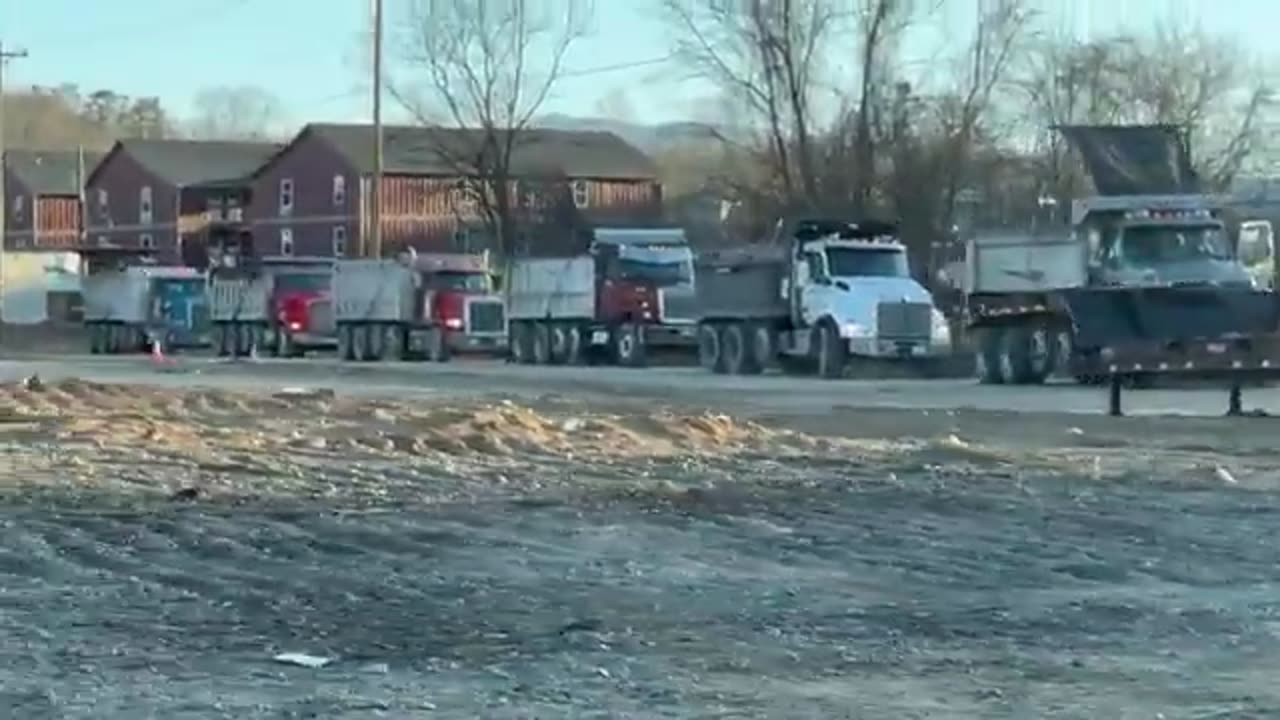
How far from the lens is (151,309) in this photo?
2968 inches

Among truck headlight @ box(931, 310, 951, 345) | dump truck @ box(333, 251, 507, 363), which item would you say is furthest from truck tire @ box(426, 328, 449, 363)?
truck headlight @ box(931, 310, 951, 345)

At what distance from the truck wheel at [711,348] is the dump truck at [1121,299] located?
8.29 m

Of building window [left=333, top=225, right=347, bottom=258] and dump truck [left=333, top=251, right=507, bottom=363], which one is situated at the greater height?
building window [left=333, top=225, right=347, bottom=258]

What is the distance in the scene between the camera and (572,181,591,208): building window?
9999 cm

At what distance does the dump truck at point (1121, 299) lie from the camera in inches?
1342

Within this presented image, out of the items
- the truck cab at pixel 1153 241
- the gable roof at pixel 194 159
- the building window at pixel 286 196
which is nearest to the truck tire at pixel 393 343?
the truck cab at pixel 1153 241

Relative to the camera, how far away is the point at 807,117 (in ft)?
234

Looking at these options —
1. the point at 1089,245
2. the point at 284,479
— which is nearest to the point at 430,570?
the point at 284,479

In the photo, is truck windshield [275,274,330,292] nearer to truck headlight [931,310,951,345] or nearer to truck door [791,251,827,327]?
truck door [791,251,827,327]

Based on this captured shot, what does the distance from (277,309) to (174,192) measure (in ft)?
181

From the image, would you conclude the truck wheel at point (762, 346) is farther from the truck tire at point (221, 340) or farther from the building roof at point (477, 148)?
the building roof at point (477, 148)

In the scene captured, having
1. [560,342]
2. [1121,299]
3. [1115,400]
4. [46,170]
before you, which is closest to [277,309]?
[560,342]

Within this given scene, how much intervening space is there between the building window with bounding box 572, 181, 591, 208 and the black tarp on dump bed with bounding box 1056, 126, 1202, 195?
48047 millimetres

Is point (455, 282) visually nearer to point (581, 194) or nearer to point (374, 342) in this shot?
point (374, 342)
